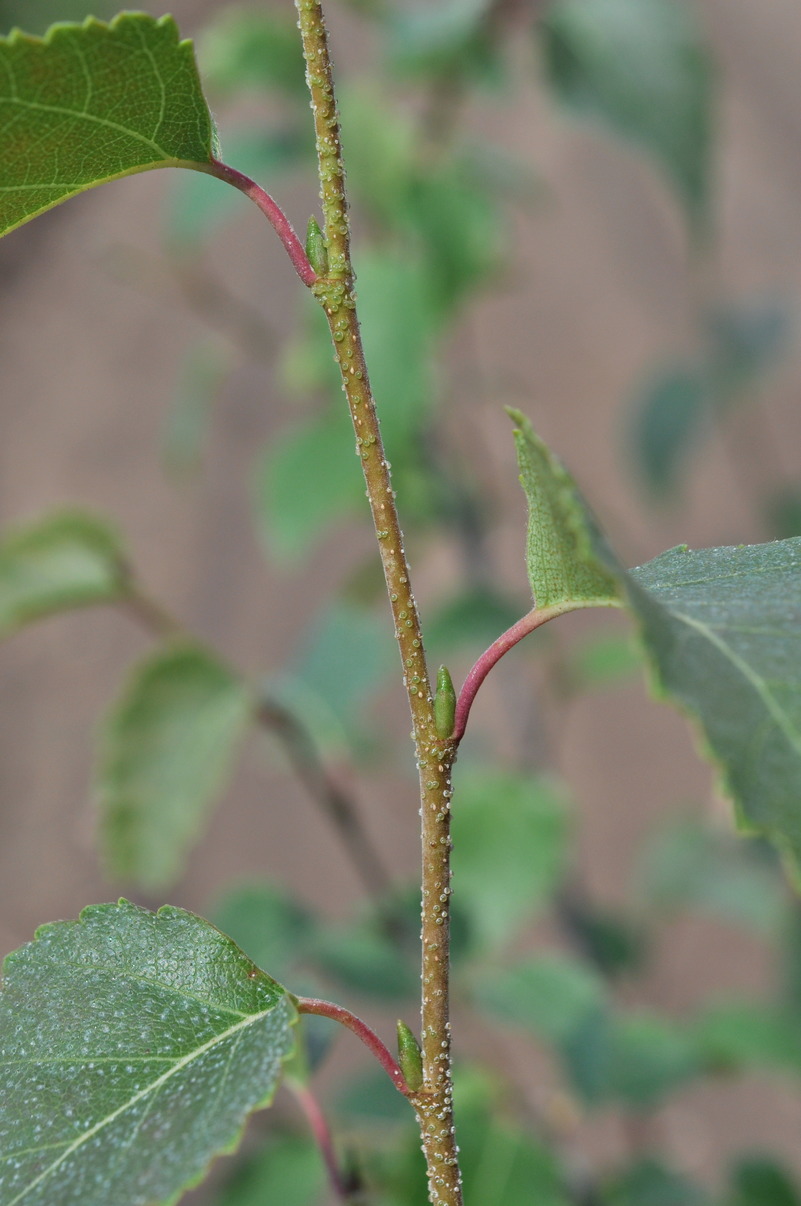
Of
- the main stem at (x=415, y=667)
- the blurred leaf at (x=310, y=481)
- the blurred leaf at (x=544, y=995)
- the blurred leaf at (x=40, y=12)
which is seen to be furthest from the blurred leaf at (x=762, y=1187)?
the blurred leaf at (x=40, y=12)

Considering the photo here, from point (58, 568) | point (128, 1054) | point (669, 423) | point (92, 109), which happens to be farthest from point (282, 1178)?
point (669, 423)

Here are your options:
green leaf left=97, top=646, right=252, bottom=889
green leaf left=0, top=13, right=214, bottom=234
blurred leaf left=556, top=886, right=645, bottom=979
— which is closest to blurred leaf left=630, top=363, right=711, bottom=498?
blurred leaf left=556, top=886, right=645, bottom=979

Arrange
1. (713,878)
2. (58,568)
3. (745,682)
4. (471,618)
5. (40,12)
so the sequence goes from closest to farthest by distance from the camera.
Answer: (745,682) → (58,568) → (471,618) → (713,878) → (40,12)

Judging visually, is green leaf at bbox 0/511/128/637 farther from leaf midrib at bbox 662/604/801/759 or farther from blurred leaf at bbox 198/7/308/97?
leaf midrib at bbox 662/604/801/759

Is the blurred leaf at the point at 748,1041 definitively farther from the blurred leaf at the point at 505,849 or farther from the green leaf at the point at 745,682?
the green leaf at the point at 745,682

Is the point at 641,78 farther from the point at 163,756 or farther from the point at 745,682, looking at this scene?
the point at 745,682

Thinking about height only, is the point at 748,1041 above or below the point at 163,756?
below

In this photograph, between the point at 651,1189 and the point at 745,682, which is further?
the point at 651,1189
